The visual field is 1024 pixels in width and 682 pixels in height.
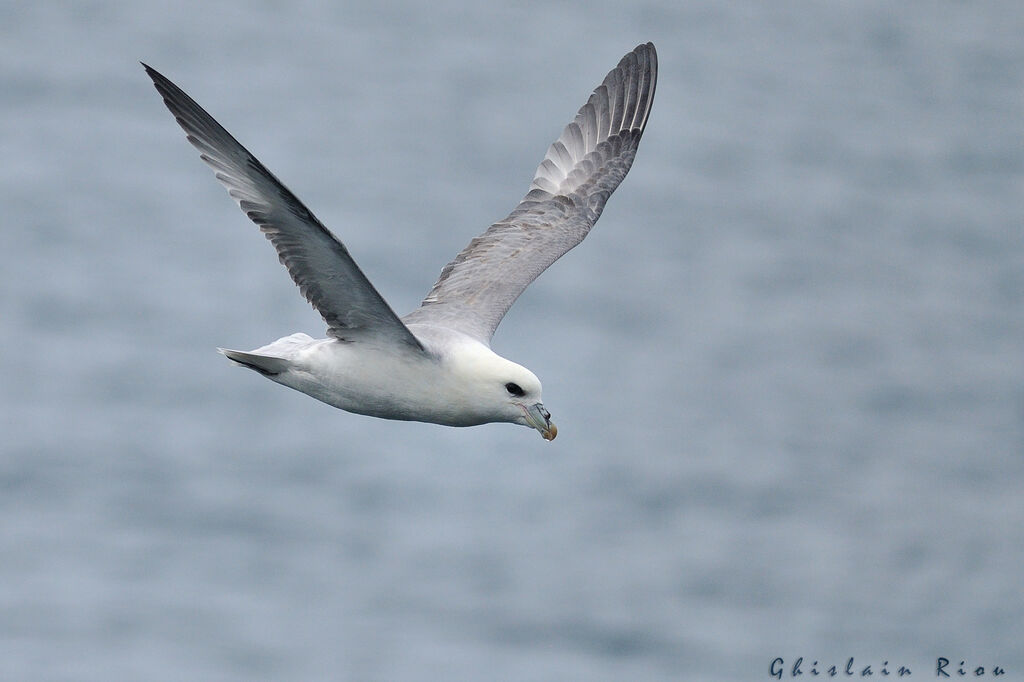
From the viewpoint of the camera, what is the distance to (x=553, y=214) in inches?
591

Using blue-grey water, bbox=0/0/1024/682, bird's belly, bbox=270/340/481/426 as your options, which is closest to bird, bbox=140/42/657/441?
bird's belly, bbox=270/340/481/426

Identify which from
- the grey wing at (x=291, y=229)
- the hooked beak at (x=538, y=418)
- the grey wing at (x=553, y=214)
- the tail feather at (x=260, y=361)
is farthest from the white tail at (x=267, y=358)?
the hooked beak at (x=538, y=418)

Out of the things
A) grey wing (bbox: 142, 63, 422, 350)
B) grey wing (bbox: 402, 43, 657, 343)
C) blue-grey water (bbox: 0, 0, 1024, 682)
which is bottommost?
grey wing (bbox: 142, 63, 422, 350)

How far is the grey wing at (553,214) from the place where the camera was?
44.3 feet

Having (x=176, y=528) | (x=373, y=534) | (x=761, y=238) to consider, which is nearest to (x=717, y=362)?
(x=761, y=238)

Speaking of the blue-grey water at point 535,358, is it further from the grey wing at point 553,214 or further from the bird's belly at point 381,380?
the bird's belly at point 381,380

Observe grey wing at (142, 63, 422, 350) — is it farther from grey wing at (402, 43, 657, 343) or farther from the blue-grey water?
the blue-grey water

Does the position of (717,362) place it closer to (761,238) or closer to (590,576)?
(761,238)

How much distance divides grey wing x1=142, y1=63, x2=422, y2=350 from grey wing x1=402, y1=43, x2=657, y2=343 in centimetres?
155

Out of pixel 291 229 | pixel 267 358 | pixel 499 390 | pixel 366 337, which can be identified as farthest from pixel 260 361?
pixel 499 390

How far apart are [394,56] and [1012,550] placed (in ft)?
51.7

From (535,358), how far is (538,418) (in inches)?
590

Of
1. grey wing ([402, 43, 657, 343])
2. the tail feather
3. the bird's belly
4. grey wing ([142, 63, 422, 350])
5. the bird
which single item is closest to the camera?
grey wing ([142, 63, 422, 350])

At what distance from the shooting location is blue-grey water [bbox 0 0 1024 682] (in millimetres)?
24781
